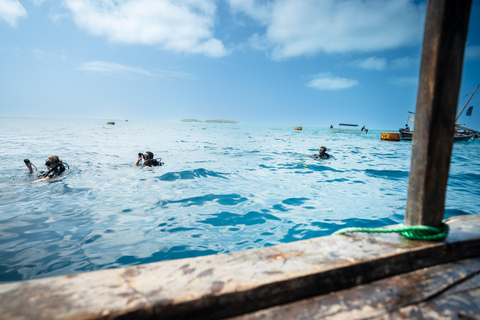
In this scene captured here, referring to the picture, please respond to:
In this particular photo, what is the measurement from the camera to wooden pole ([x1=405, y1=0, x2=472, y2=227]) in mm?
1339

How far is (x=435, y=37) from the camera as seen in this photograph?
1.36 meters

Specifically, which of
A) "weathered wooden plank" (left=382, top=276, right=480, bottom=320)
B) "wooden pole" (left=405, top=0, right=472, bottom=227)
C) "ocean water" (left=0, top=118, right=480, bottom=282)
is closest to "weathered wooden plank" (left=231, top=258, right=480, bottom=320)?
"weathered wooden plank" (left=382, top=276, right=480, bottom=320)

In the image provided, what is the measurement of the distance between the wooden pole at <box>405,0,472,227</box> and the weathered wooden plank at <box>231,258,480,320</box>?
38 cm

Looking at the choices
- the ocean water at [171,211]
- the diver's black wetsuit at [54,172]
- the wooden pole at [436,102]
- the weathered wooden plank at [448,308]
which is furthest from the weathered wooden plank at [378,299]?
the diver's black wetsuit at [54,172]

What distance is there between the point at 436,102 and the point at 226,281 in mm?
1676

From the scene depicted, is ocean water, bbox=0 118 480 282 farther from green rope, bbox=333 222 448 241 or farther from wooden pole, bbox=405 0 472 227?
wooden pole, bbox=405 0 472 227

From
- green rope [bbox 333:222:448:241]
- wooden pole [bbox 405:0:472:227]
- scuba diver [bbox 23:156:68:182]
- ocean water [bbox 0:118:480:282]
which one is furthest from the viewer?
scuba diver [bbox 23:156:68:182]

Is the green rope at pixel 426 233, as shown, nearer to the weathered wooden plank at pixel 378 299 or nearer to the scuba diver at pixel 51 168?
the weathered wooden plank at pixel 378 299

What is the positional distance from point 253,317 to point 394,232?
126 centimetres

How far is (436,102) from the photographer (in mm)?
1390

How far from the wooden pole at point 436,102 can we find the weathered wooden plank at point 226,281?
0.32m

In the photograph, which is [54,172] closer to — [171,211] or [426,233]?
[171,211]

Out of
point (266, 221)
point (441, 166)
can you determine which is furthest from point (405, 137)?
point (441, 166)

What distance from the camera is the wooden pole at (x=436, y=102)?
4.39 feet
